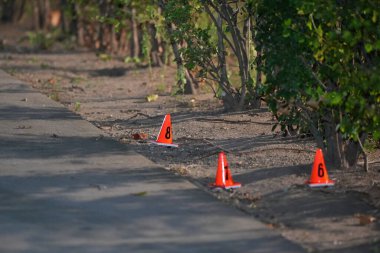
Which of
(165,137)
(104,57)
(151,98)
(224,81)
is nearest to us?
(165,137)

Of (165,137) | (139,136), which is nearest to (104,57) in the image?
(139,136)

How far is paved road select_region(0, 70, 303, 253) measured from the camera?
7125mm

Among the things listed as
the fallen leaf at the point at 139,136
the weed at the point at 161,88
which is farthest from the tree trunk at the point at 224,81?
the weed at the point at 161,88

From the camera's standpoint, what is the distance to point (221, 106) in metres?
15.0

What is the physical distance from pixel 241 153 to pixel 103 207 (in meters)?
3.05

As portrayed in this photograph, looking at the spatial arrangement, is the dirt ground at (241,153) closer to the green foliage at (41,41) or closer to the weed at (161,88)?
the weed at (161,88)

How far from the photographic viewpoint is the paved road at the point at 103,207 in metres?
7.12

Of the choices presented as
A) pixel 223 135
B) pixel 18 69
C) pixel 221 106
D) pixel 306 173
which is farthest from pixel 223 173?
pixel 18 69

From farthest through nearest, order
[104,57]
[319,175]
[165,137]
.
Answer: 1. [104,57]
2. [165,137]
3. [319,175]

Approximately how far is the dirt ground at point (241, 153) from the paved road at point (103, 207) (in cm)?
33

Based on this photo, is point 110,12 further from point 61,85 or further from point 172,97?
point 172,97

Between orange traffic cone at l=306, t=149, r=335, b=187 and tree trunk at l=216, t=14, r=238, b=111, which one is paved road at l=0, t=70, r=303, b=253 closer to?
orange traffic cone at l=306, t=149, r=335, b=187

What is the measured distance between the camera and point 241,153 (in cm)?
1091

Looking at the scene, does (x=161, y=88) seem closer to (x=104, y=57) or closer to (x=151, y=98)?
→ (x=151, y=98)
